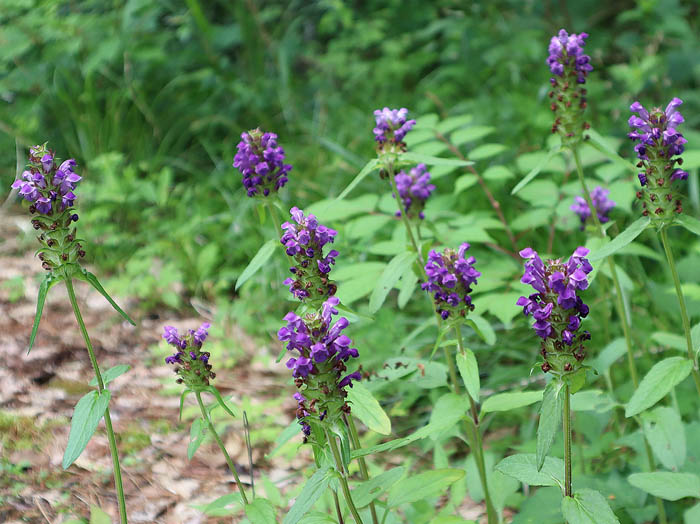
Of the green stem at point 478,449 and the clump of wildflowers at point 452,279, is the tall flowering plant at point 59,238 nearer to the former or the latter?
the clump of wildflowers at point 452,279

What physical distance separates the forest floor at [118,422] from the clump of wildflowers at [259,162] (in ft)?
2.74

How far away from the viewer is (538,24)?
17.1 feet

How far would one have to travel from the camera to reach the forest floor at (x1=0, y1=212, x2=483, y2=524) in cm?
247

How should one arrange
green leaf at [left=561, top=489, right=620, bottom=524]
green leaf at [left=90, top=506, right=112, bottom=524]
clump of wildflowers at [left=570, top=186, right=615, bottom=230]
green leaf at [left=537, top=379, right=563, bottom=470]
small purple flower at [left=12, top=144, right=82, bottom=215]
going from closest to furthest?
green leaf at [left=537, top=379, right=563, bottom=470]
green leaf at [left=561, top=489, right=620, bottom=524]
small purple flower at [left=12, top=144, right=82, bottom=215]
green leaf at [left=90, top=506, right=112, bottom=524]
clump of wildflowers at [left=570, top=186, right=615, bottom=230]

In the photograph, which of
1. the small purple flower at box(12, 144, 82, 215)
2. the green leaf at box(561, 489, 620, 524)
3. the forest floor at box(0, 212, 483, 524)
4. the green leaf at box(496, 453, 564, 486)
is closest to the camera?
the green leaf at box(561, 489, 620, 524)

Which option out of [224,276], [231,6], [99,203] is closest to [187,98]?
[231,6]

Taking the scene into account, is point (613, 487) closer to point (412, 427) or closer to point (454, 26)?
point (412, 427)

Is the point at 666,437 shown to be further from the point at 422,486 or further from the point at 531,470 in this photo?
the point at 422,486

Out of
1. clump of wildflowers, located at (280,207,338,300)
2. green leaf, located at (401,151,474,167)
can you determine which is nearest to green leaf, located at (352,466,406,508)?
clump of wildflowers, located at (280,207,338,300)

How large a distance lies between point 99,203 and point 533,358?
3.39 m

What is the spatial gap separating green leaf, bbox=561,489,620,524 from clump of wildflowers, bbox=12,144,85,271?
1376 mm

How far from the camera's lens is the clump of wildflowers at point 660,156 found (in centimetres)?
170

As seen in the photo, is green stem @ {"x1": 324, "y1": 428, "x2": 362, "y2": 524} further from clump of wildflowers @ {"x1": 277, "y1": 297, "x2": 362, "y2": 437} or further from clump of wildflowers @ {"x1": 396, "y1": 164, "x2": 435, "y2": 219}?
clump of wildflowers @ {"x1": 396, "y1": 164, "x2": 435, "y2": 219}

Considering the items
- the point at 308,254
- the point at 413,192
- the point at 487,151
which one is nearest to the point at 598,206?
the point at 487,151
